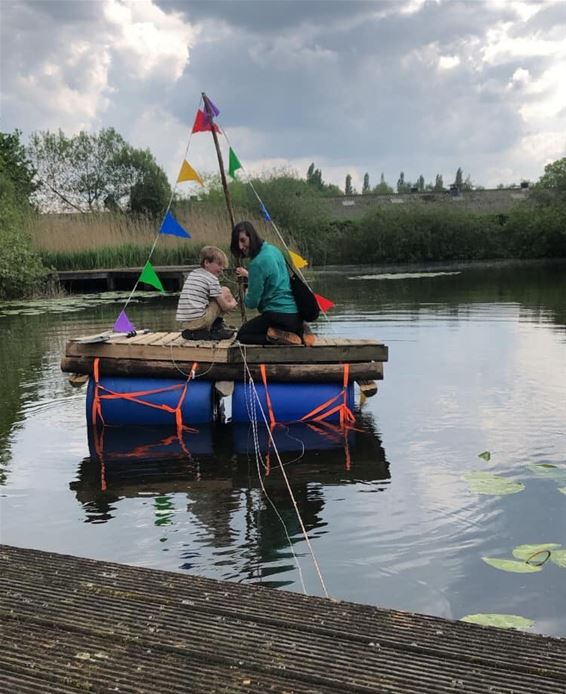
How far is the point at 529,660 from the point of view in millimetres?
2725

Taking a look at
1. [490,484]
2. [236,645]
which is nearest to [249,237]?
[490,484]

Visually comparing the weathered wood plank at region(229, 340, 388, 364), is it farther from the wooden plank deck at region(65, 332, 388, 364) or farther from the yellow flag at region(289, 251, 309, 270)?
the yellow flag at region(289, 251, 309, 270)

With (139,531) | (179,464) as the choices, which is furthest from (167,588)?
(179,464)

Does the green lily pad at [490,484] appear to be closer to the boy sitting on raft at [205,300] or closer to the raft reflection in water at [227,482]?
the raft reflection in water at [227,482]

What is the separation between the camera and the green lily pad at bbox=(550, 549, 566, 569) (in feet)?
13.1

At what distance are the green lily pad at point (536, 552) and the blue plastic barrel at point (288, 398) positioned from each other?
2981 mm

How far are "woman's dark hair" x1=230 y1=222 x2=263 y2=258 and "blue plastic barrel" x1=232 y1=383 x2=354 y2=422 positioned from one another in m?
1.28

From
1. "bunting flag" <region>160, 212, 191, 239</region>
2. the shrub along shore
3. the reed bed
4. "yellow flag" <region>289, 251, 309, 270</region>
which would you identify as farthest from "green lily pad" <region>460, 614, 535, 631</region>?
the shrub along shore

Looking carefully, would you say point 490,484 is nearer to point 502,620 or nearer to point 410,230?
point 502,620

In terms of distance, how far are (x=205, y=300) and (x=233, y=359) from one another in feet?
3.29

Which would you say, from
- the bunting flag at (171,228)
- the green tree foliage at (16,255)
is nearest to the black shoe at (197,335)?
the bunting flag at (171,228)

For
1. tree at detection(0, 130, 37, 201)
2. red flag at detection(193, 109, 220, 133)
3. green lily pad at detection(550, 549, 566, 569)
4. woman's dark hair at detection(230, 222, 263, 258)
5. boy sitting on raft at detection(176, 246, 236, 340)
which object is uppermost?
tree at detection(0, 130, 37, 201)

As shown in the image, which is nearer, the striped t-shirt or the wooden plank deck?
the wooden plank deck

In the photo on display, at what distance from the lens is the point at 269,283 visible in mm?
6992
